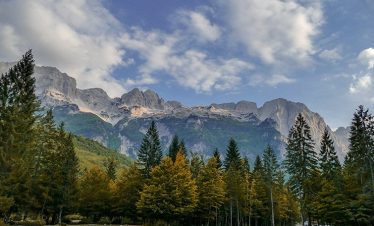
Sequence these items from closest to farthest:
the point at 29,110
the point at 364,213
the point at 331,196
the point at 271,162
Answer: the point at 29,110 → the point at 364,213 → the point at 331,196 → the point at 271,162

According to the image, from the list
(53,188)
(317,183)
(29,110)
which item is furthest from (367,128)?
(53,188)

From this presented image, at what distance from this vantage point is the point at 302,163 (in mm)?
61094

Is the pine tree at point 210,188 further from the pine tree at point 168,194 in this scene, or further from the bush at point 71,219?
the bush at point 71,219

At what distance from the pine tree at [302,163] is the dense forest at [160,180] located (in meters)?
0.16

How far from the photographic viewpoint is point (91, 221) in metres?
81.9

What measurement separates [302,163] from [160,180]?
2478 cm

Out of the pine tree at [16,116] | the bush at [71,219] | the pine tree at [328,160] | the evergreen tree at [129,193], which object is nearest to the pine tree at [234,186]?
the pine tree at [328,160]

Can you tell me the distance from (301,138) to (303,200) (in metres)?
10.3

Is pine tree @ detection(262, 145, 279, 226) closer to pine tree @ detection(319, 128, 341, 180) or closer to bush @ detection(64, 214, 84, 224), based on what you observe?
pine tree @ detection(319, 128, 341, 180)

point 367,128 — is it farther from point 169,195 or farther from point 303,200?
point 169,195

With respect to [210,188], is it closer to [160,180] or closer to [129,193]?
[160,180]

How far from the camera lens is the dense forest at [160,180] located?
4269 cm

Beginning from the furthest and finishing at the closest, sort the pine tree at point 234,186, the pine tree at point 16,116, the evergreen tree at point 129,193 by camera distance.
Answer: the evergreen tree at point 129,193, the pine tree at point 234,186, the pine tree at point 16,116

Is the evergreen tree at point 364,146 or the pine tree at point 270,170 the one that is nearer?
the evergreen tree at point 364,146
